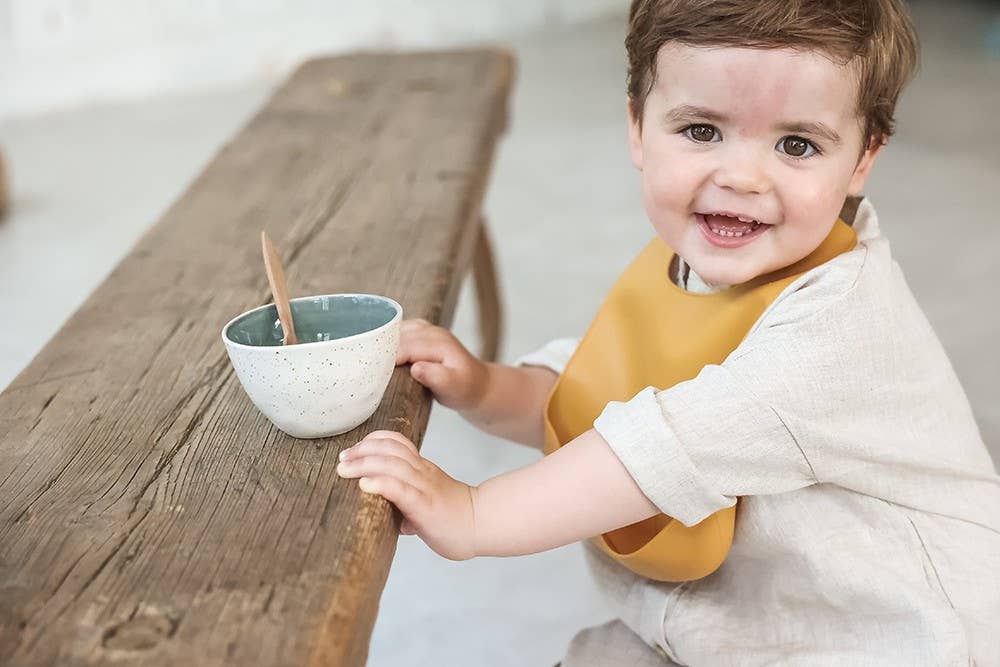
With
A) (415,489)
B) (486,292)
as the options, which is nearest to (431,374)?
(415,489)

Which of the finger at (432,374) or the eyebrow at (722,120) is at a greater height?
the eyebrow at (722,120)

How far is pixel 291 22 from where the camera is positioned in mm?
4730

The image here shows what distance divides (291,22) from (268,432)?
411cm

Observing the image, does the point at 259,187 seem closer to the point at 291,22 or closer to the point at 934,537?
the point at 934,537

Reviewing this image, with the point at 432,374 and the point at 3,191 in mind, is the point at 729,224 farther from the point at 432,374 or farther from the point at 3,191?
the point at 3,191

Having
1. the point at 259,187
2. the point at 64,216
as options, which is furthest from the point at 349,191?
the point at 64,216

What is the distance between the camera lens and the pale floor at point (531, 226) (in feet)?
5.22

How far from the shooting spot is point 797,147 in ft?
3.14

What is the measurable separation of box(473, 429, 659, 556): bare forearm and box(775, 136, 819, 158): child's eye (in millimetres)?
278

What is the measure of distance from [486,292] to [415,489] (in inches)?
51.4

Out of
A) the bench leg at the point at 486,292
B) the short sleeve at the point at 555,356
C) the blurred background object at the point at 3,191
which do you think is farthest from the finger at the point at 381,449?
the blurred background object at the point at 3,191

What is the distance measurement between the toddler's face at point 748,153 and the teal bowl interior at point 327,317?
0.25 m

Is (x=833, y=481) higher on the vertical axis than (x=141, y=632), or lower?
lower

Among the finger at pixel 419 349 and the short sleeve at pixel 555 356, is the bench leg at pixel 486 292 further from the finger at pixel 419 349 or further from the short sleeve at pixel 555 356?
the finger at pixel 419 349
